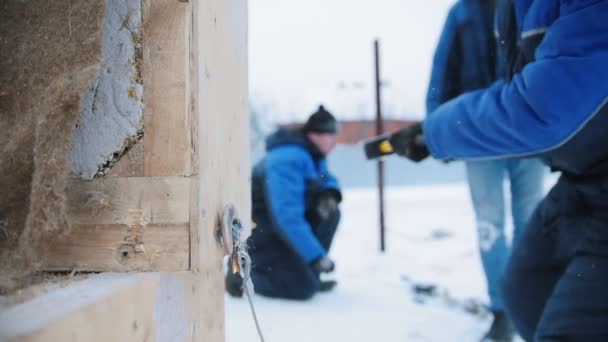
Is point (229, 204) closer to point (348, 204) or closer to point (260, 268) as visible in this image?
point (260, 268)

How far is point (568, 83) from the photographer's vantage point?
994mm

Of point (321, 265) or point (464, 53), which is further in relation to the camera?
point (321, 265)

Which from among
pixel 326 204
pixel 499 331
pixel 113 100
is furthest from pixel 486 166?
pixel 113 100

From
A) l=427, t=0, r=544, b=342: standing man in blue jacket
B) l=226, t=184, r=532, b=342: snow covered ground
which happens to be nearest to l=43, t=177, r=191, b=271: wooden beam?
l=226, t=184, r=532, b=342: snow covered ground

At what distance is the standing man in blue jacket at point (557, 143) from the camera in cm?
98

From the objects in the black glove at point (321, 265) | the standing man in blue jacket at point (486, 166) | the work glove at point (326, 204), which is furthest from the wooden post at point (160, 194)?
the work glove at point (326, 204)

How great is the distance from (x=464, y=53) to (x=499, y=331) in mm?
1249

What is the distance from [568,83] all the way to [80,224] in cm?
97

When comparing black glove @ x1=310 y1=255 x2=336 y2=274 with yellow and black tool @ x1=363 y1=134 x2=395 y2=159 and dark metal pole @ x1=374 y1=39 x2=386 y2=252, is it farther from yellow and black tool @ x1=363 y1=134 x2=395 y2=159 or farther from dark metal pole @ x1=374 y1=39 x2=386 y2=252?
dark metal pole @ x1=374 y1=39 x2=386 y2=252

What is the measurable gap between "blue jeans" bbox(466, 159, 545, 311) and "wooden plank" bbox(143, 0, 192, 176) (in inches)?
75.6

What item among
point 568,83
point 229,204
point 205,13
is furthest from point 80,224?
Result: point 568,83

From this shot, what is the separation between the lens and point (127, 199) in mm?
547

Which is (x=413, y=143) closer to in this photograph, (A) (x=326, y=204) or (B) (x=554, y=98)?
(B) (x=554, y=98)

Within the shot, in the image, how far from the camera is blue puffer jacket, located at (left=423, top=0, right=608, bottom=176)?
3.21ft
